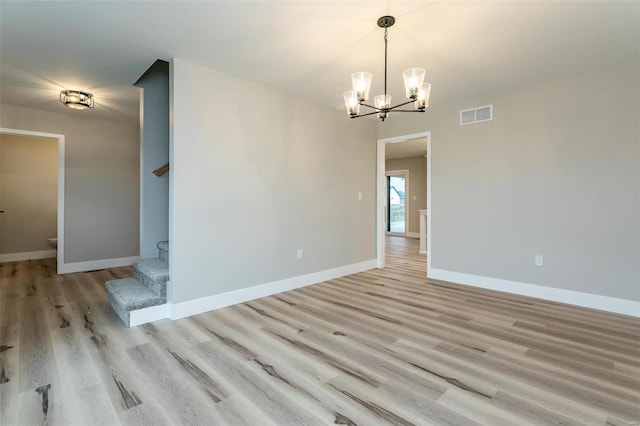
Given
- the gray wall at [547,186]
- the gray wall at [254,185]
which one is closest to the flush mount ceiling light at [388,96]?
the gray wall at [254,185]

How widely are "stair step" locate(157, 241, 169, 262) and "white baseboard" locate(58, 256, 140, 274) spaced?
2.31 metres

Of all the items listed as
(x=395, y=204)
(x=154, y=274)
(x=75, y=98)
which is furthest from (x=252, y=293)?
(x=395, y=204)

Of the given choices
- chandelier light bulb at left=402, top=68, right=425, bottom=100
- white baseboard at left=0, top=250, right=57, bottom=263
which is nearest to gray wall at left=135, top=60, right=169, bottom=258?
chandelier light bulb at left=402, top=68, right=425, bottom=100

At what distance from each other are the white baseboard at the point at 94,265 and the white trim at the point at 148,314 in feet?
10.1

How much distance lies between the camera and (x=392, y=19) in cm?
229

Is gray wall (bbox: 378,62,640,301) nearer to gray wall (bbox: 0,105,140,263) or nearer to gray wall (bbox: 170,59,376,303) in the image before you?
gray wall (bbox: 170,59,376,303)

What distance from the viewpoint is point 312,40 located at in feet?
8.54

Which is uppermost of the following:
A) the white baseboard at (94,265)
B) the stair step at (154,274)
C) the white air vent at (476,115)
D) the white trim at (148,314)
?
the white air vent at (476,115)

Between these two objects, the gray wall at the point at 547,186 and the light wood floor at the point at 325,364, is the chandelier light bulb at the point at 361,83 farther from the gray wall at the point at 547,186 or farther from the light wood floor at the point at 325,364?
the gray wall at the point at 547,186

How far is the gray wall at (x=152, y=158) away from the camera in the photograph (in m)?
3.63

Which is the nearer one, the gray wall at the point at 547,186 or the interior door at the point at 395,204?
the gray wall at the point at 547,186

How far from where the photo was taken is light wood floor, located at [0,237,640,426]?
1.64m

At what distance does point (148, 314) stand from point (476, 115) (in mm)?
4551

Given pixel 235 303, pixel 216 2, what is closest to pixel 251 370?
pixel 235 303
